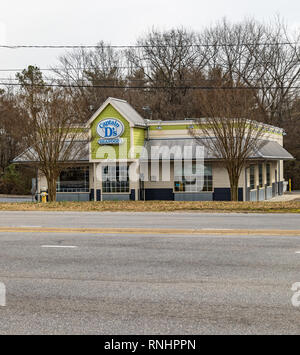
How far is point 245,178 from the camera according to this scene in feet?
102

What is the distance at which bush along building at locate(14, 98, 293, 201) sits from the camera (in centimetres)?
3161

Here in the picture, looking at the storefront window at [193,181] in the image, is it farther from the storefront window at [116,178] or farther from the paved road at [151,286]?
the paved road at [151,286]

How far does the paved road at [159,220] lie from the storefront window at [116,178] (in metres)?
12.1

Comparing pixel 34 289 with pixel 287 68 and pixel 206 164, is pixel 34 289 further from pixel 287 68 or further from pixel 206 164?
pixel 287 68

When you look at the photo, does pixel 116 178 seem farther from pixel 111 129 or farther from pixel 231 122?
pixel 231 122

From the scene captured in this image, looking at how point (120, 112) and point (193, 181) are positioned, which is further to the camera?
point (193, 181)

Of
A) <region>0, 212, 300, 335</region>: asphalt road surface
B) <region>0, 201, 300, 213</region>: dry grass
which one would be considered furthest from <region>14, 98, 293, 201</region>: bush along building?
<region>0, 212, 300, 335</region>: asphalt road surface

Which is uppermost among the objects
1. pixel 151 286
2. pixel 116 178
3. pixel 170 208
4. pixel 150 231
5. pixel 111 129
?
pixel 111 129

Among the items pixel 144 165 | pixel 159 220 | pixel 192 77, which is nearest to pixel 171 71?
pixel 192 77

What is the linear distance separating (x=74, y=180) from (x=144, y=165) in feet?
15.9

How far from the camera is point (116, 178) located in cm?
3288

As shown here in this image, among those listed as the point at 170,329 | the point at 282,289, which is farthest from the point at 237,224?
the point at 170,329

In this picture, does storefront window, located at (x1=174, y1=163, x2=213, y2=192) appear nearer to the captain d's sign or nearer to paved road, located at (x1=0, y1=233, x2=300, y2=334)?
the captain d's sign
